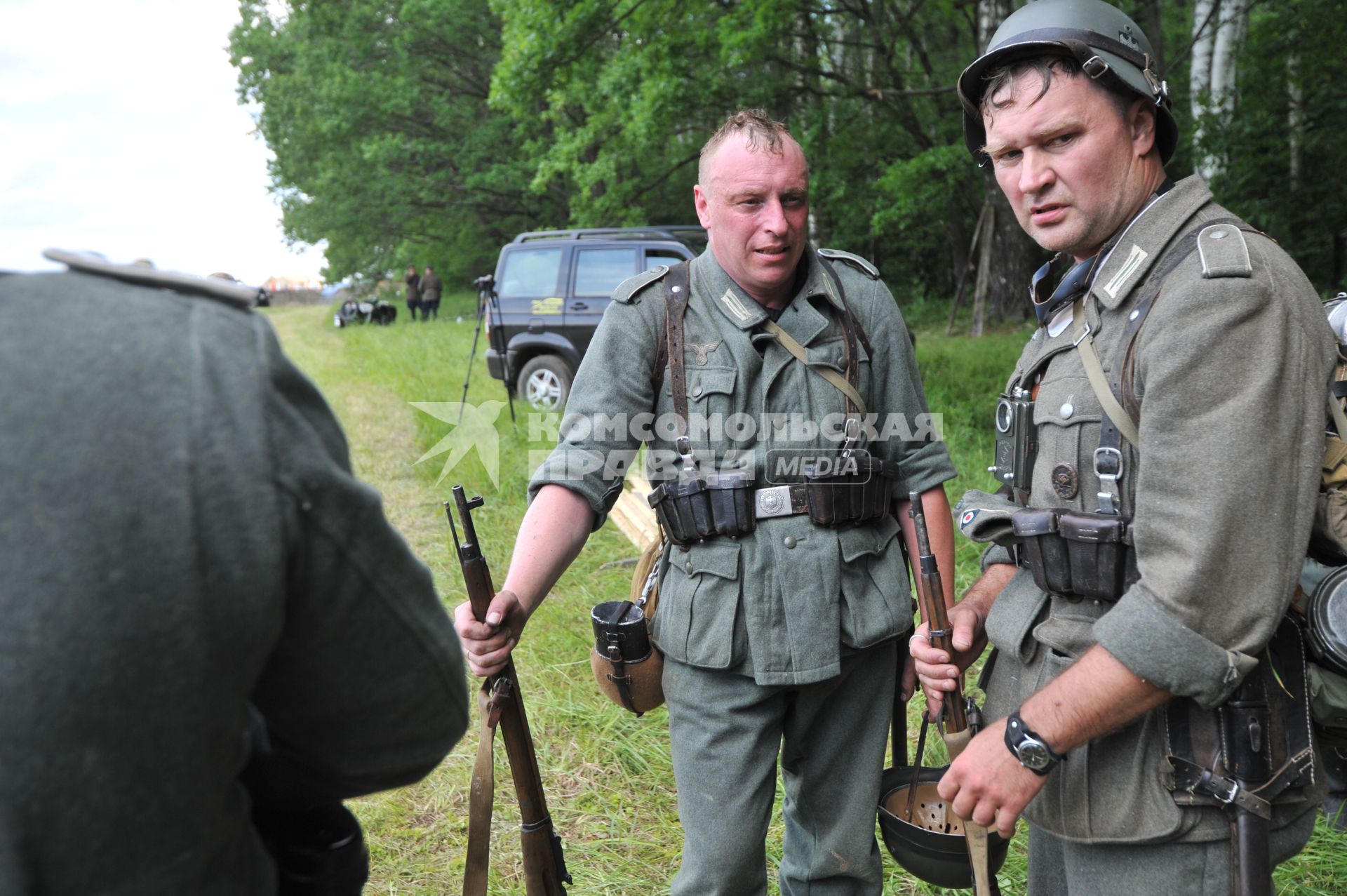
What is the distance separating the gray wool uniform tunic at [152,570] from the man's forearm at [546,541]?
1.26m

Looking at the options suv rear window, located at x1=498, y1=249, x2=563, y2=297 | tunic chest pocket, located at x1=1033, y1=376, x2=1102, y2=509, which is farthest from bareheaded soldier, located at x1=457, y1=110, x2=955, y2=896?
suv rear window, located at x1=498, y1=249, x2=563, y2=297

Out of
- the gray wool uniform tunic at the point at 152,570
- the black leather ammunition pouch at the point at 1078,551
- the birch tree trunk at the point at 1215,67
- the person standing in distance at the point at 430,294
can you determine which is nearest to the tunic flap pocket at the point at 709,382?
the black leather ammunition pouch at the point at 1078,551

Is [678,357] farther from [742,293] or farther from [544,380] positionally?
[544,380]

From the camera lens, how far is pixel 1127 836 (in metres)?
1.71

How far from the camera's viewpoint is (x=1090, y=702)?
1616 mm

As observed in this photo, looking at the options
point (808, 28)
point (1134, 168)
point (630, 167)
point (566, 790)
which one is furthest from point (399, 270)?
point (1134, 168)

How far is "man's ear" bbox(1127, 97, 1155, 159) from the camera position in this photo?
186 cm

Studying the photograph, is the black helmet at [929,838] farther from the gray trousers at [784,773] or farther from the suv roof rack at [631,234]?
the suv roof rack at [631,234]

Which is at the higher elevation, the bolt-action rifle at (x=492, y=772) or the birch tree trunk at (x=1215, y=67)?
the birch tree trunk at (x=1215, y=67)

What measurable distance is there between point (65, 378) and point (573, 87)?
1097 centimetres

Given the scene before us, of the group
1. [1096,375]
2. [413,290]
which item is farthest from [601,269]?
[413,290]

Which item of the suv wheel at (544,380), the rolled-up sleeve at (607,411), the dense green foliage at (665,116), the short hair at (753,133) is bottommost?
the suv wheel at (544,380)

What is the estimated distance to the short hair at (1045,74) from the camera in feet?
6.02

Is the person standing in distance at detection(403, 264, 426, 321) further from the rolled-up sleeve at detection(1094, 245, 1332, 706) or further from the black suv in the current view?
the rolled-up sleeve at detection(1094, 245, 1332, 706)
